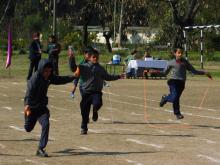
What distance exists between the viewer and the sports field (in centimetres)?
1209

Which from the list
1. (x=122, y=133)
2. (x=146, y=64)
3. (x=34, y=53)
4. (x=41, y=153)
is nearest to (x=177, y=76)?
(x=122, y=133)

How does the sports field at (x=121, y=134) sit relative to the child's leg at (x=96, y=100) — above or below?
below

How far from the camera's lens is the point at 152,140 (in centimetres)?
1437

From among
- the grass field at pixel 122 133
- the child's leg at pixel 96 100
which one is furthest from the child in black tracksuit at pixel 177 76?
the child's leg at pixel 96 100

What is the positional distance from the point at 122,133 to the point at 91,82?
1.23 metres

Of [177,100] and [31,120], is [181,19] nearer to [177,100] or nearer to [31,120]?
[177,100]

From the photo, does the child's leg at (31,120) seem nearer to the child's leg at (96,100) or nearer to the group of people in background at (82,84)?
the group of people in background at (82,84)

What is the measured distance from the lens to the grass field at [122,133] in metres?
12.1

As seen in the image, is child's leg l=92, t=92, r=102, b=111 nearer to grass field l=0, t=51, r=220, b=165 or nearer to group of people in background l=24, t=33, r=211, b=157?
group of people in background l=24, t=33, r=211, b=157

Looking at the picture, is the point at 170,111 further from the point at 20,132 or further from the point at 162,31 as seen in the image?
the point at 162,31

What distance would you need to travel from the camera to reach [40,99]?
12.4 meters

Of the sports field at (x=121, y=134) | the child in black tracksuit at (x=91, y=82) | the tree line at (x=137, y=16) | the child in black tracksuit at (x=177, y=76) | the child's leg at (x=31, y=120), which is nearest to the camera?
the sports field at (x=121, y=134)

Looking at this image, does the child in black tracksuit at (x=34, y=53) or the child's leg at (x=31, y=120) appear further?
the child in black tracksuit at (x=34, y=53)

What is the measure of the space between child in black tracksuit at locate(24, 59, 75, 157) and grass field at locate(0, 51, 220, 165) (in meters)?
0.42
